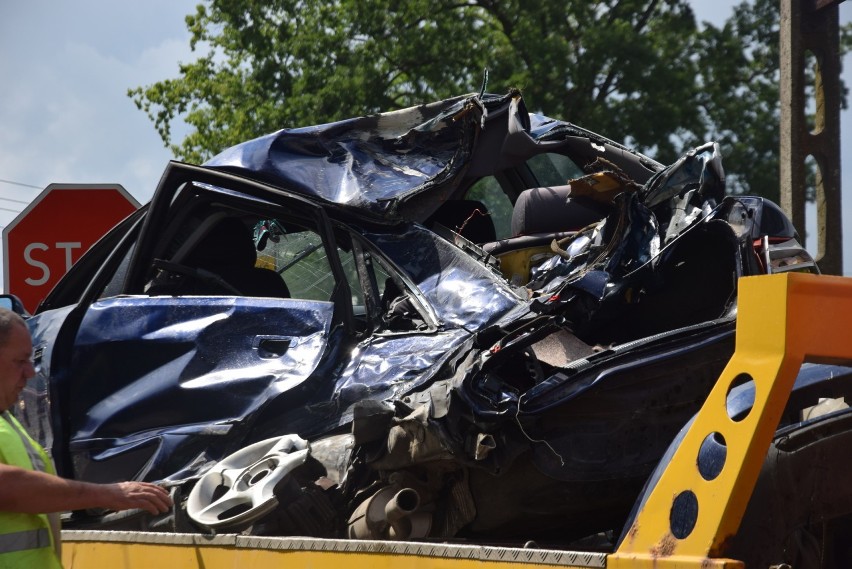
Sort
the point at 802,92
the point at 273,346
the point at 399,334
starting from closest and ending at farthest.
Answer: the point at 399,334, the point at 273,346, the point at 802,92

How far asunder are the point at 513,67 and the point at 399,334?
1817 centimetres

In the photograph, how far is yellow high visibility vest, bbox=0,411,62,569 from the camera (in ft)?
9.43

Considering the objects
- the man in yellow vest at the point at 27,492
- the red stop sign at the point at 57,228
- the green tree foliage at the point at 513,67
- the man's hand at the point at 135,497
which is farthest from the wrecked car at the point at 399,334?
the green tree foliage at the point at 513,67

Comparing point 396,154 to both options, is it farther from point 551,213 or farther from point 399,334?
point 399,334

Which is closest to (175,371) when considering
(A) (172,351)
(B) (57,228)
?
(A) (172,351)

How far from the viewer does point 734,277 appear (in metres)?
4.12

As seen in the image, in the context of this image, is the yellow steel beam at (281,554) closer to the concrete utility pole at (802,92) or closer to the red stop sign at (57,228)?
the red stop sign at (57,228)

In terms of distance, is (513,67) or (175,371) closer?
(175,371)

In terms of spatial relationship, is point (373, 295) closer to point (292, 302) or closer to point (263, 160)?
point (292, 302)

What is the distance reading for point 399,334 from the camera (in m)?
4.36

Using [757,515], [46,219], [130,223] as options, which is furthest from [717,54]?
[757,515]

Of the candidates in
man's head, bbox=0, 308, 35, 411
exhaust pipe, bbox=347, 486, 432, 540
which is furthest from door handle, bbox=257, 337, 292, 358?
man's head, bbox=0, 308, 35, 411

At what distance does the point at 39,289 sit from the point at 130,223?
2.69 metres

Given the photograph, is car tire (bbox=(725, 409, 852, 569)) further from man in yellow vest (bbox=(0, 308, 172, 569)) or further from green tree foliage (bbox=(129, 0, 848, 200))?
green tree foliage (bbox=(129, 0, 848, 200))
